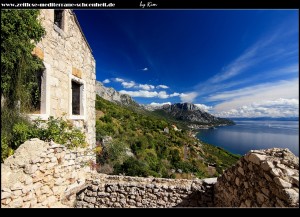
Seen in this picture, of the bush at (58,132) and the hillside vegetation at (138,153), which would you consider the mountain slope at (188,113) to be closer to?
the hillside vegetation at (138,153)

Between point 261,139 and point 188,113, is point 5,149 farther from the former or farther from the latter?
point 188,113

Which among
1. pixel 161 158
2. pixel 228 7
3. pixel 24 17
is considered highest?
pixel 24 17

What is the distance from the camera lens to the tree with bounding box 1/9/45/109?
10.5 ft

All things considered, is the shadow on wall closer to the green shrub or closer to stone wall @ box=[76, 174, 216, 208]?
stone wall @ box=[76, 174, 216, 208]

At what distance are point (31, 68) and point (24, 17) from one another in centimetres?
93

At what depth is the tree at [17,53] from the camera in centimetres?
319

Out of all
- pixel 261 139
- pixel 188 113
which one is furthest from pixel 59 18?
pixel 188 113

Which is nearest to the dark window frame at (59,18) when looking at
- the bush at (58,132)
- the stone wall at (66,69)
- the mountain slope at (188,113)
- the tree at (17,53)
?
the stone wall at (66,69)

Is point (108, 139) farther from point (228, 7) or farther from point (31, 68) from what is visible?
point (228, 7)

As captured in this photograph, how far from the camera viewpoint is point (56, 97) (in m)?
4.84

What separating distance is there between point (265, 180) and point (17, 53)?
4.74 m

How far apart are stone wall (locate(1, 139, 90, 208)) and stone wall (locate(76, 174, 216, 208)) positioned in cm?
106

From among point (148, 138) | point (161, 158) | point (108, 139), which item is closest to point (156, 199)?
point (108, 139)

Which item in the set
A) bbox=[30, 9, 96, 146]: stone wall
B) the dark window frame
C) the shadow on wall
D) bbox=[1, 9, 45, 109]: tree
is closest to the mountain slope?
bbox=[30, 9, 96, 146]: stone wall
